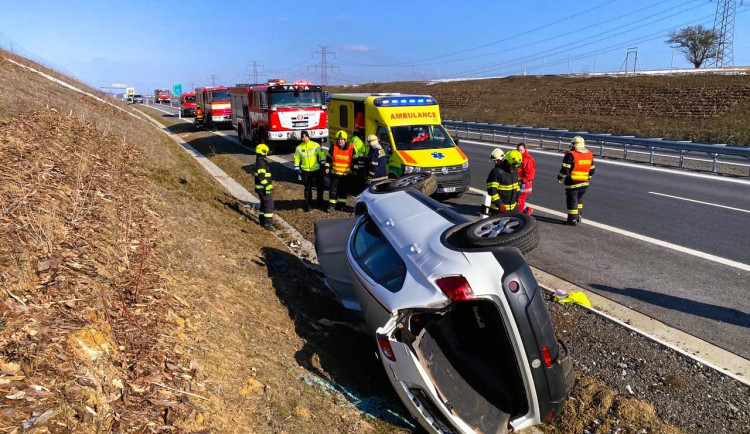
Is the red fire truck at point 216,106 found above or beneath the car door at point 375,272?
above

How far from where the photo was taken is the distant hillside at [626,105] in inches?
1081

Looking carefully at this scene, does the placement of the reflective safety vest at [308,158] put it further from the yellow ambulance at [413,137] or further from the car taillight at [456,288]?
Result: the car taillight at [456,288]

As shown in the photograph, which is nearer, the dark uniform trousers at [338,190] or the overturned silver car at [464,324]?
the overturned silver car at [464,324]

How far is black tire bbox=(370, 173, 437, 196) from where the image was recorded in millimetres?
6414

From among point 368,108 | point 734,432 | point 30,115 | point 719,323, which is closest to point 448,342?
point 734,432

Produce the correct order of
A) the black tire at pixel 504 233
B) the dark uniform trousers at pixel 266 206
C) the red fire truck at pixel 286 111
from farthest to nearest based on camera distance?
1. the red fire truck at pixel 286 111
2. the dark uniform trousers at pixel 266 206
3. the black tire at pixel 504 233

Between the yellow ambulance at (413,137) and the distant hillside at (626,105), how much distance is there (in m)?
17.7

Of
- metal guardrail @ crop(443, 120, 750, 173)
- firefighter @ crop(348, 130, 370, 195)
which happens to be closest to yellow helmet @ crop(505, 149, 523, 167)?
firefighter @ crop(348, 130, 370, 195)

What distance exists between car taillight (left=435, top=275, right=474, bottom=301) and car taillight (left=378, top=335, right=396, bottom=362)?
1.91 feet

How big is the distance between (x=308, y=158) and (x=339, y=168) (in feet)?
2.39

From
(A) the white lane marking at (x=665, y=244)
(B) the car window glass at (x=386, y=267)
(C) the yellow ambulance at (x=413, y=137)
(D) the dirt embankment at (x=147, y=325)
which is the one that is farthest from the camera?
(C) the yellow ambulance at (x=413, y=137)

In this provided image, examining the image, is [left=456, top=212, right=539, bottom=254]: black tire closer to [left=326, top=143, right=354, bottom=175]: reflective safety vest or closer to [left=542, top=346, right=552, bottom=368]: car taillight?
[left=542, top=346, right=552, bottom=368]: car taillight

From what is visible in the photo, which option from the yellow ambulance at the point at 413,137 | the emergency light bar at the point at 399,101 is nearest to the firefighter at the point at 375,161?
the yellow ambulance at the point at 413,137

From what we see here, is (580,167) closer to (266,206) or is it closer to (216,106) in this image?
(266,206)
